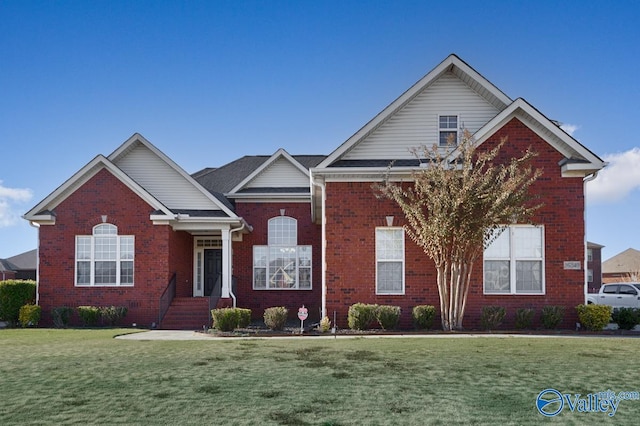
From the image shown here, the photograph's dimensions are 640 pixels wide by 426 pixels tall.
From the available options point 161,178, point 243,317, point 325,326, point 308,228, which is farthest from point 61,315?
point 308,228

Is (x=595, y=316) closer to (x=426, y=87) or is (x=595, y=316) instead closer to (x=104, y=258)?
(x=426, y=87)

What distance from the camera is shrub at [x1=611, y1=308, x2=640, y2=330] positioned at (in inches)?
635

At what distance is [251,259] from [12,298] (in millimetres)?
8736

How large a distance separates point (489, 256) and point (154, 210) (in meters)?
11.3

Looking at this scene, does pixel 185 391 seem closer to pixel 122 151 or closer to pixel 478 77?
pixel 478 77

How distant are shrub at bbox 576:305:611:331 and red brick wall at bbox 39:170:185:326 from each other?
43.4 ft

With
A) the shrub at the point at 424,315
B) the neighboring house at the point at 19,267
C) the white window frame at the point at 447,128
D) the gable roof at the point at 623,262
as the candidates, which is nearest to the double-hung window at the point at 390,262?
the shrub at the point at 424,315

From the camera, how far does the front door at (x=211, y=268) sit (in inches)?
944

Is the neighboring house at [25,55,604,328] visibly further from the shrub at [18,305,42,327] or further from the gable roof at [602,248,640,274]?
the gable roof at [602,248,640,274]

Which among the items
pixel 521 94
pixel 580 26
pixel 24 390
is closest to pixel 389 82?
pixel 521 94

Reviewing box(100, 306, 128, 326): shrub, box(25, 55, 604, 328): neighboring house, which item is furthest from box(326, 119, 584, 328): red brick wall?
box(100, 306, 128, 326): shrub

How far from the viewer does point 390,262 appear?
16.8 meters

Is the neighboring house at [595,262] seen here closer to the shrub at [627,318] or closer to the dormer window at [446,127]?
the shrub at [627,318]

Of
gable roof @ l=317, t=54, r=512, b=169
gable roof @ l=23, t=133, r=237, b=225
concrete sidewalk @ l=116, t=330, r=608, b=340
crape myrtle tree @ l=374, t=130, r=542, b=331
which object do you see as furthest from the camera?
gable roof @ l=23, t=133, r=237, b=225
